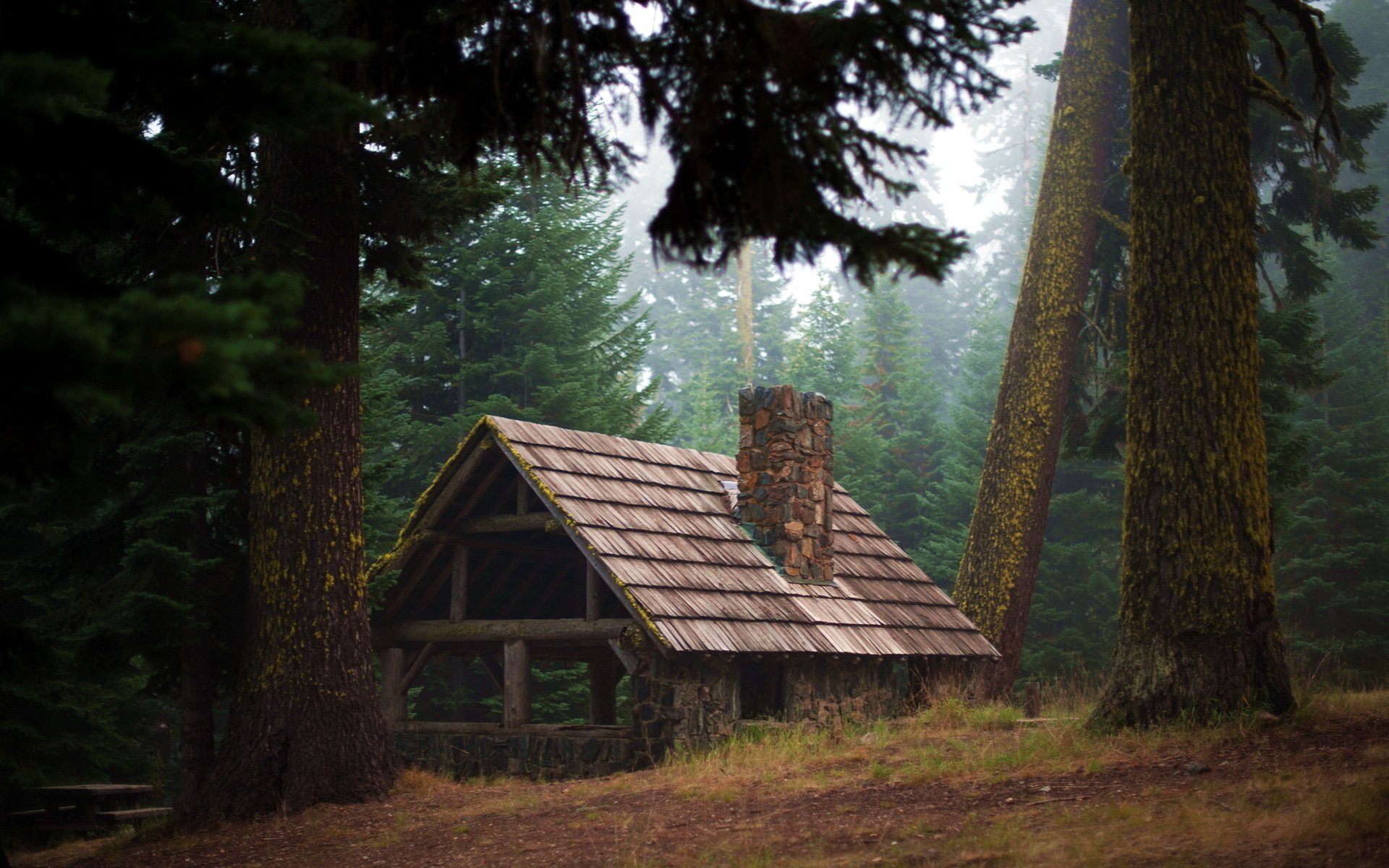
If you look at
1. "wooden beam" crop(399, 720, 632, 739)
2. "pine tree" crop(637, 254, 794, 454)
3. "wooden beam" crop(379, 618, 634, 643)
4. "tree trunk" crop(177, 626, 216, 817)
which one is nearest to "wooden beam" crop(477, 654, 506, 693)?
"wooden beam" crop(379, 618, 634, 643)

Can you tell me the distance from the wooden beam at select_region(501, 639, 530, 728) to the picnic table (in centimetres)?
404

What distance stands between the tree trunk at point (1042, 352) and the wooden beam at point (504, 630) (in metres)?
6.17

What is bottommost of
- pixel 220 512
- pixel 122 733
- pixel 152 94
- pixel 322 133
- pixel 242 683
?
pixel 122 733

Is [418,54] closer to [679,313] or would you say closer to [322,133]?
[322,133]

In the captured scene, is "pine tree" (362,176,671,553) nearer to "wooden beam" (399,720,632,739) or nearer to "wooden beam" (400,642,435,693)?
"wooden beam" (400,642,435,693)

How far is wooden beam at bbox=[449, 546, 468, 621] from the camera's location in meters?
14.5

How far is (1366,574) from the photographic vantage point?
2423cm

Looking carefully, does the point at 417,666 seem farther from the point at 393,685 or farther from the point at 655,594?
the point at 655,594

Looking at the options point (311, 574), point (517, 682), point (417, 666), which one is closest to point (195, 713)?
point (311, 574)

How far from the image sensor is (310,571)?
10.7m

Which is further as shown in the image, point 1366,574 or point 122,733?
point 1366,574

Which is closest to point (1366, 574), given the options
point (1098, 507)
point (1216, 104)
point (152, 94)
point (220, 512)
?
point (1098, 507)

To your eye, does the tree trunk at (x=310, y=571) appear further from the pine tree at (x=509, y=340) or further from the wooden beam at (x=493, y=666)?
the pine tree at (x=509, y=340)

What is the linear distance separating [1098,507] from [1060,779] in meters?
20.1
